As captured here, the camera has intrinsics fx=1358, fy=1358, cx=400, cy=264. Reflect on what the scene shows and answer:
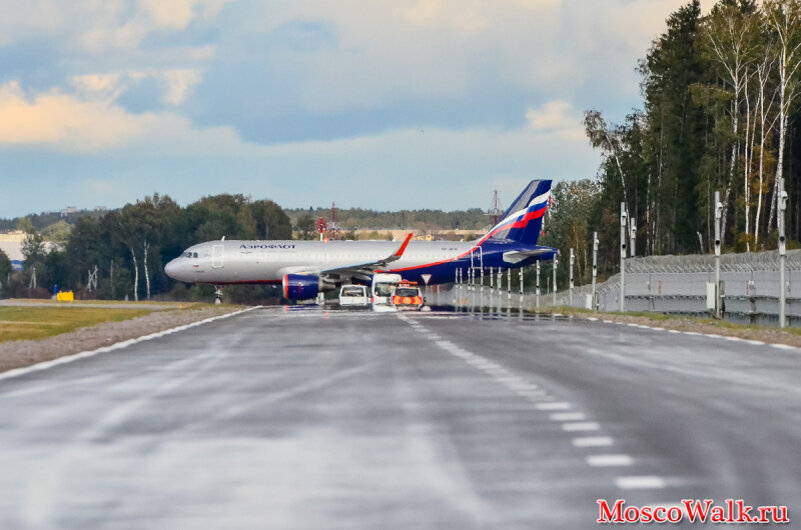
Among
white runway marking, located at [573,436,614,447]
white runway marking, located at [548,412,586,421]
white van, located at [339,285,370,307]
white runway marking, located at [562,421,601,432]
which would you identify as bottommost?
white runway marking, located at [573,436,614,447]

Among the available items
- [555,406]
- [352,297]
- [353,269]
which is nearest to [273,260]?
[353,269]

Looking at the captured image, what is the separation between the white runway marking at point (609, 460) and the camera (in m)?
9.62

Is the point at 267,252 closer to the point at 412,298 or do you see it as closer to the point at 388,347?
the point at 412,298

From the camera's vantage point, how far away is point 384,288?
238 ft

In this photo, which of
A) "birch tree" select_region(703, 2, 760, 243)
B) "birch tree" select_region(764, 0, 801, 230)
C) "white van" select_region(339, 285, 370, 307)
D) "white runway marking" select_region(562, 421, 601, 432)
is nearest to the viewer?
"white runway marking" select_region(562, 421, 601, 432)

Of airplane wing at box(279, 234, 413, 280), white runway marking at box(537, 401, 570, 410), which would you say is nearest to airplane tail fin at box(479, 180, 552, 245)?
airplane wing at box(279, 234, 413, 280)

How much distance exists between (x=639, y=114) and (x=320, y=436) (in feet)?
374

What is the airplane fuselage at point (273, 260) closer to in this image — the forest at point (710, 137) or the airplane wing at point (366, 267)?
the airplane wing at point (366, 267)

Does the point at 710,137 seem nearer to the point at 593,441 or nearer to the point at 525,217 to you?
the point at 525,217

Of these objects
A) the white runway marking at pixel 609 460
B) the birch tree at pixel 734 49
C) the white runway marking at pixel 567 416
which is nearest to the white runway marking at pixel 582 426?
the white runway marking at pixel 567 416

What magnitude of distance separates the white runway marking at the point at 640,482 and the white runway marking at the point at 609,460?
61cm

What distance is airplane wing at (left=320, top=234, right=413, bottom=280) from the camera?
282 ft

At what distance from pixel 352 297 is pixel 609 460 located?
6588 centimetres

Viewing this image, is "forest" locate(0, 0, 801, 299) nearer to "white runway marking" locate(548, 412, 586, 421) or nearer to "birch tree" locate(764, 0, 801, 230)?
"birch tree" locate(764, 0, 801, 230)
